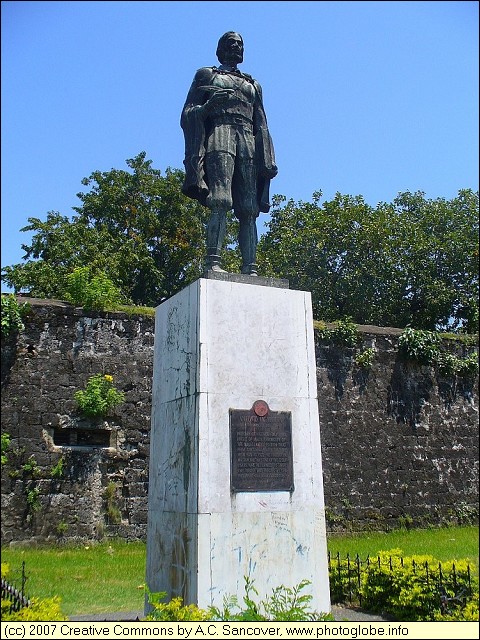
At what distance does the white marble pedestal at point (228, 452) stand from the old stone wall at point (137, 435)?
4.96 meters

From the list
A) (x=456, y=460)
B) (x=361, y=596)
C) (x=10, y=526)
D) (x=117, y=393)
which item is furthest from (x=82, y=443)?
(x=456, y=460)

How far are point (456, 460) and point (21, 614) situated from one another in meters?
11.6

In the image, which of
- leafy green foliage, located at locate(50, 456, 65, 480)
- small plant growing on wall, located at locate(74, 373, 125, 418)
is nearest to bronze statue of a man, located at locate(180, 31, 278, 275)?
small plant growing on wall, located at locate(74, 373, 125, 418)

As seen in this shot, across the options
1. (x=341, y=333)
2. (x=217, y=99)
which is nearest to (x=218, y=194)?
(x=217, y=99)

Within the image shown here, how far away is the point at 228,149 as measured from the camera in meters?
6.64

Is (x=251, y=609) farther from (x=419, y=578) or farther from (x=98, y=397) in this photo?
(x=98, y=397)

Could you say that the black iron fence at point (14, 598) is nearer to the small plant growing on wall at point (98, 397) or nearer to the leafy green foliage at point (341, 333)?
the small plant growing on wall at point (98, 397)

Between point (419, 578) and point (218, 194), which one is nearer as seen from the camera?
point (419, 578)

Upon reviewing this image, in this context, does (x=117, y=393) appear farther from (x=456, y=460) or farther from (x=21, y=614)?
(x=456, y=460)

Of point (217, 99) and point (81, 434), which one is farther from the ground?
point (217, 99)

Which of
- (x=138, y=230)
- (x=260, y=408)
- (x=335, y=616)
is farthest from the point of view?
(x=138, y=230)

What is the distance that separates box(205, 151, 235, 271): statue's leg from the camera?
6.58 meters

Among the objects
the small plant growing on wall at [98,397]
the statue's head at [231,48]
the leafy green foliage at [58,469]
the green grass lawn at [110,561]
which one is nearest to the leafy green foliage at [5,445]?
the leafy green foliage at [58,469]

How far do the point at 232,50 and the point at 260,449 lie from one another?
14.2 feet
